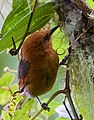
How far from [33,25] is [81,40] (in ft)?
0.36

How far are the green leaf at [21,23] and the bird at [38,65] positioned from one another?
0.02 metres

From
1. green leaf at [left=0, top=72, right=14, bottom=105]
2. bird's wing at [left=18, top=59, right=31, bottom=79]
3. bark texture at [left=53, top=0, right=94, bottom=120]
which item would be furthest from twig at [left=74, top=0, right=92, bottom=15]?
green leaf at [left=0, top=72, right=14, bottom=105]

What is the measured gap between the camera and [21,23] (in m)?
0.74

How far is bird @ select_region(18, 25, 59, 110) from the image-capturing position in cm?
74

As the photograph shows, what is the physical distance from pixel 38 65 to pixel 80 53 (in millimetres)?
92

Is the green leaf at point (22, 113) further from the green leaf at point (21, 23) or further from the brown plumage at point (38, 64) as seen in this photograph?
the green leaf at point (21, 23)

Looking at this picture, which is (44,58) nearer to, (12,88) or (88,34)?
(88,34)

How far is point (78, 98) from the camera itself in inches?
30.9

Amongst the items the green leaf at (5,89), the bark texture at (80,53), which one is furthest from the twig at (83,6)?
the green leaf at (5,89)

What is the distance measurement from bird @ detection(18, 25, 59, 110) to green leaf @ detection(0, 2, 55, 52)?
0.08ft

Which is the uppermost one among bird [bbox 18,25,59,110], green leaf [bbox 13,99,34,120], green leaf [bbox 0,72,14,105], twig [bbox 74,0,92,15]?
Answer: twig [bbox 74,0,92,15]

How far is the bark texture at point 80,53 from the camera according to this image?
2.42 ft

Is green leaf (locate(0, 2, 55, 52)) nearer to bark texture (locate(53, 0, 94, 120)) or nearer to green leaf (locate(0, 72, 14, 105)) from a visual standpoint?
bark texture (locate(53, 0, 94, 120))

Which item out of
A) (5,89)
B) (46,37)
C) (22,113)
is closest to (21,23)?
(46,37)
